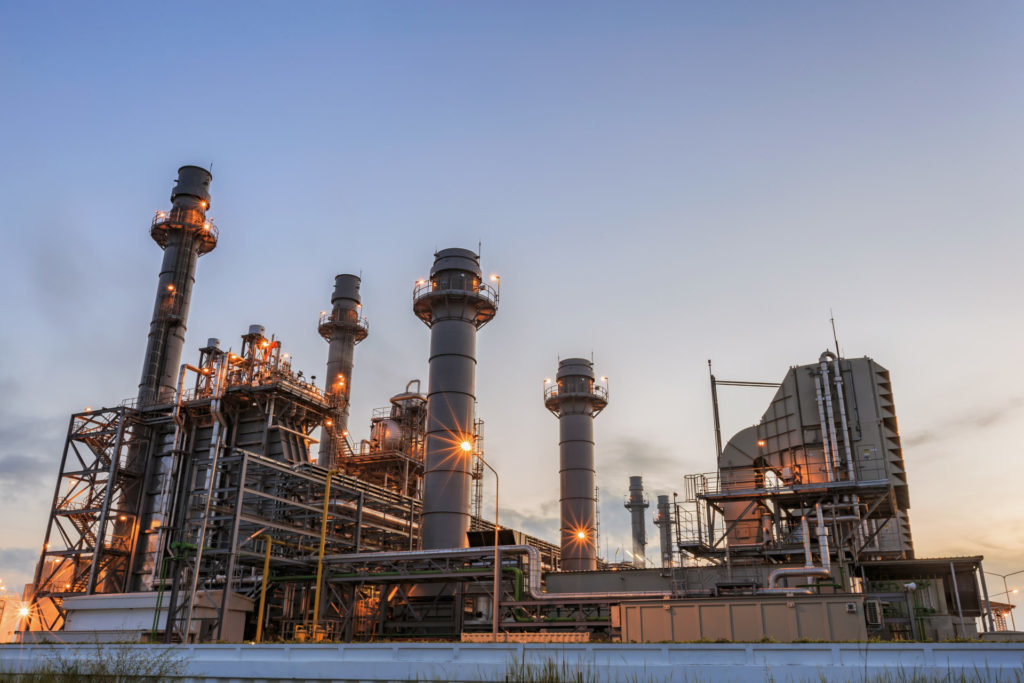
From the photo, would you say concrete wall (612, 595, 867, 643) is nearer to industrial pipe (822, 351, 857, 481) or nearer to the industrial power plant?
the industrial power plant

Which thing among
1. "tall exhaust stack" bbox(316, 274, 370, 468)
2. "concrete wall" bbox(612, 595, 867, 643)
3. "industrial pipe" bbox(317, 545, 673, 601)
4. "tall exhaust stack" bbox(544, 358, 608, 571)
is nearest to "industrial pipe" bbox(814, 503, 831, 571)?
"industrial pipe" bbox(317, 545, 673, 601)

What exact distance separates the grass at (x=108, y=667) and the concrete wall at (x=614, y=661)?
262mm

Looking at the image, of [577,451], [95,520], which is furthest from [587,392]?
[95,520]

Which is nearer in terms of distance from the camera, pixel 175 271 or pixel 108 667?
pixel 108 667

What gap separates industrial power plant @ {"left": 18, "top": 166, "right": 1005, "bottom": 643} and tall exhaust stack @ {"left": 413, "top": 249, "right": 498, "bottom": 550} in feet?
0.38

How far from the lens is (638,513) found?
92500 millimetres

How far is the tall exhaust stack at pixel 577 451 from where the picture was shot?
55625 mm

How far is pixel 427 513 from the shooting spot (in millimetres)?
41094

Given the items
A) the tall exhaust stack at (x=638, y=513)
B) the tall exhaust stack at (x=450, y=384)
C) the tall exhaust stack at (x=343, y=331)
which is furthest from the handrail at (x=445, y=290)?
the tall exhaust stack at (x=638, y=513)

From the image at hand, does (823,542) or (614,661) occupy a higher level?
(823,542)

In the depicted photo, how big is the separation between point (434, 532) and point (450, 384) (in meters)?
7.94

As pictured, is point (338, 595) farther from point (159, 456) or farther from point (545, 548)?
point (545, 548)

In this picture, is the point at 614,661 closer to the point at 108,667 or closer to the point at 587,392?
the point at 108,667

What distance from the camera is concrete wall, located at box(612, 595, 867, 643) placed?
2439cm
